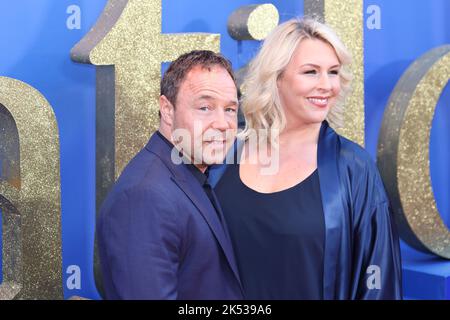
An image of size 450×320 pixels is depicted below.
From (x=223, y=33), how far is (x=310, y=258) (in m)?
1.40

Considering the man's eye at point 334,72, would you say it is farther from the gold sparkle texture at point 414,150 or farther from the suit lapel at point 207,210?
the gold sparkle texture at point 414,150

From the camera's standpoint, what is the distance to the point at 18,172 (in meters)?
2.90

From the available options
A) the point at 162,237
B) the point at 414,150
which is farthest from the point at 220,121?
the point at 414,150

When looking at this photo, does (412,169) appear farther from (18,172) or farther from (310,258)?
(18,172)

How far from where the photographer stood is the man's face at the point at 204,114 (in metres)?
A: 2.13

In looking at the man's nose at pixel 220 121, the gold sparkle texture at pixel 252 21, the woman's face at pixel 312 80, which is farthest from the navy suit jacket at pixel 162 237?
the gold sparkle texture at pixel 252 21

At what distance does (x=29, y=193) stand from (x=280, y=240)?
990 mm

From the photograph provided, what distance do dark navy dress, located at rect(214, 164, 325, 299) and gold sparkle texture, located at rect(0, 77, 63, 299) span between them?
0.77 metres

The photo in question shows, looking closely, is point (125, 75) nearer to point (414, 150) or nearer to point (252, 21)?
point (252, 21)

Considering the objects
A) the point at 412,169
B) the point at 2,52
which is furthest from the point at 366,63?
the point at 2,52

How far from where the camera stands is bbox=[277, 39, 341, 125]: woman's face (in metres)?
2.50

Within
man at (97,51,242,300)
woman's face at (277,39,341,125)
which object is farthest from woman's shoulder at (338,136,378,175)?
man at (97,51,242,300)

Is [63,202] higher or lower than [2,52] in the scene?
Answer: lower
